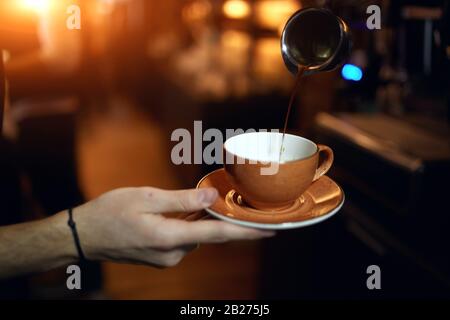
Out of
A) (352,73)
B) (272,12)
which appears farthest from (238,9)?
(352,73)

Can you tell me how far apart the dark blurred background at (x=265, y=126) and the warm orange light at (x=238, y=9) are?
11mm

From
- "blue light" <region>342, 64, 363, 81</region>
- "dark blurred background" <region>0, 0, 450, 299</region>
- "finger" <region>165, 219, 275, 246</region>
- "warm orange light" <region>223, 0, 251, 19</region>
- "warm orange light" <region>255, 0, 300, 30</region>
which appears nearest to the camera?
"finger" <region>165, 219, 275, 246</region>

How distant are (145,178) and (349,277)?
254cm

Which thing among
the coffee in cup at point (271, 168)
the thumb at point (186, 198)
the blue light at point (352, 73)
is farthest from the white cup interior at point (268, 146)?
the blue light at point (352, 73)

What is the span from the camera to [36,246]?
3.07ft

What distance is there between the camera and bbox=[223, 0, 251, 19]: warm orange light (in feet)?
11.7

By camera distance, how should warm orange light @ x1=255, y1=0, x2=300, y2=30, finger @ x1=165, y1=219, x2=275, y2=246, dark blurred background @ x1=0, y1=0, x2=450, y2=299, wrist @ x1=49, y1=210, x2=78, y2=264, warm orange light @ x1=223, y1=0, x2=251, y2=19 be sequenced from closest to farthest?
1. finger @ x1=165, y1=219, x2=275, y2=246
2. wrist @ x1=49, y1=210, x2=78, y2=264
3. dark blurred background @ x1=0, y1=0, x2=450, y2=299
4. warm orange light @ x1=255, y1=0, x2=300, y2=30
5. warm orange light @ x1=223, y1=0, x2=251, y2=19

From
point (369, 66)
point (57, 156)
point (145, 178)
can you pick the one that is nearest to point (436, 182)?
point (369, 66)

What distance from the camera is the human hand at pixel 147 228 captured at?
32.1 inches

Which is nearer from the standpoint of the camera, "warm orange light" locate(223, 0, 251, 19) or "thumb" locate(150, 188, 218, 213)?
"thumb" locate(150, 188, 218, 213)
